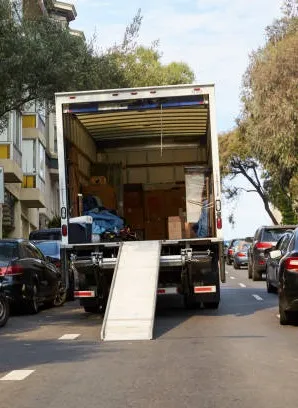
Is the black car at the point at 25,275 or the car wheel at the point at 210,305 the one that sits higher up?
the black car at the point at 25,275

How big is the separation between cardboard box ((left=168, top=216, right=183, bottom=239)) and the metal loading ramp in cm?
136

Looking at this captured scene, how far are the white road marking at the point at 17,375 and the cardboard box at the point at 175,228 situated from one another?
6.86 meters

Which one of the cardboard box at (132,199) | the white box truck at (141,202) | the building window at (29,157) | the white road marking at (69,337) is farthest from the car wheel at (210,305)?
the building window at (29,157)

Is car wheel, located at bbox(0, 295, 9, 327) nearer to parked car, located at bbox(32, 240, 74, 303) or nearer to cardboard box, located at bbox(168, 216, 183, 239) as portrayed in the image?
cardboard box, located at bbox(168, 216, 183, 239)

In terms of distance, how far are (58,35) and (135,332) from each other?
9698mm

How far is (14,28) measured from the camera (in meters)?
17.4

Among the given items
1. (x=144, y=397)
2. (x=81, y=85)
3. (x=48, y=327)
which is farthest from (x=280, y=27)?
(x=144, y=397)

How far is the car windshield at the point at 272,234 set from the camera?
23.3 meters

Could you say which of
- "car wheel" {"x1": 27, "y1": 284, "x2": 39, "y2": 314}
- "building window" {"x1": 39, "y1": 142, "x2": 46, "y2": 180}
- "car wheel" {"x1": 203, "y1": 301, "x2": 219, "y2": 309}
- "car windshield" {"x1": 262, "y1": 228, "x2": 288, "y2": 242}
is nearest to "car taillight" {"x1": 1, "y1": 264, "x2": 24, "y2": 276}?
"car wheel" {"x1": 27, "y1": 284, "x2": 39, "y2": 314}

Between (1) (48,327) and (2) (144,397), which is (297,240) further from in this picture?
(2) (144,397)

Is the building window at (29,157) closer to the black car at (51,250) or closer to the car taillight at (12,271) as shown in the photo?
the black car at (51,250)

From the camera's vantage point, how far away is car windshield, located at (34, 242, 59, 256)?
1969cm

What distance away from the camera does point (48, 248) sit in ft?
65.4

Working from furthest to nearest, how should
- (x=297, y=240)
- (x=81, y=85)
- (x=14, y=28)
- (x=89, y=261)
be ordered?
(x=81, y=85), (x=14, y=28), (x=89, y=261), (x=297, y=240)
